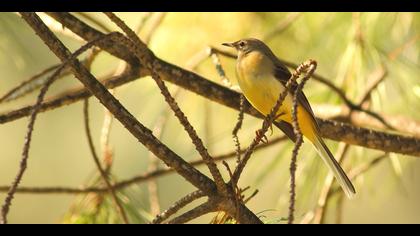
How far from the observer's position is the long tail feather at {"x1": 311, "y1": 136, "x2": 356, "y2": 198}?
1733 mm

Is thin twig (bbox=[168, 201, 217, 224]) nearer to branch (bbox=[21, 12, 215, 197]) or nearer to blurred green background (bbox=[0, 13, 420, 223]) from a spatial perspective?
branch (bbox=[21, 12, 215, 197])

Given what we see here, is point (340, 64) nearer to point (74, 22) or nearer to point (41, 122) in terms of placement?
point (74, 22)

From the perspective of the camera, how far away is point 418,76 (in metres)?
2.38

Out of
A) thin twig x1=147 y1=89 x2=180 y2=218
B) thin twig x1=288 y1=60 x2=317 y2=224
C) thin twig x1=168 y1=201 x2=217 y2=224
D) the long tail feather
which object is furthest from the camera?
thin twig x1=147 y1=89 x2=180 y2=218

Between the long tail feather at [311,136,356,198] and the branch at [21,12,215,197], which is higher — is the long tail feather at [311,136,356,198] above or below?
above

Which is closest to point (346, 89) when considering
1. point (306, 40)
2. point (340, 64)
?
point (340, 64)

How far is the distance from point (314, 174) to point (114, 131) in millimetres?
2158

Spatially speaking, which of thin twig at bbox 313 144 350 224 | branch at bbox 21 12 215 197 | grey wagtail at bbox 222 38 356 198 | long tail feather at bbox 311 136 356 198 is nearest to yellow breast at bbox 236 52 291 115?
grey wagtail at bbox 222 38 356 198

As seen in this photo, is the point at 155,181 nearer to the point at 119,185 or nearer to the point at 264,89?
the point at 119,185

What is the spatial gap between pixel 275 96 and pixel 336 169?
8.5 inches

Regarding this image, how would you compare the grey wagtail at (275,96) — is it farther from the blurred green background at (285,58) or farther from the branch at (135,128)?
the branch at (135,128)

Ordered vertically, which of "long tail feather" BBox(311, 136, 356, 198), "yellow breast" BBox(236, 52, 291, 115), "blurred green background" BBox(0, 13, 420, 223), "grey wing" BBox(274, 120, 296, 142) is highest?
"blurred green background" BBox(0, 13, 420, 223)
